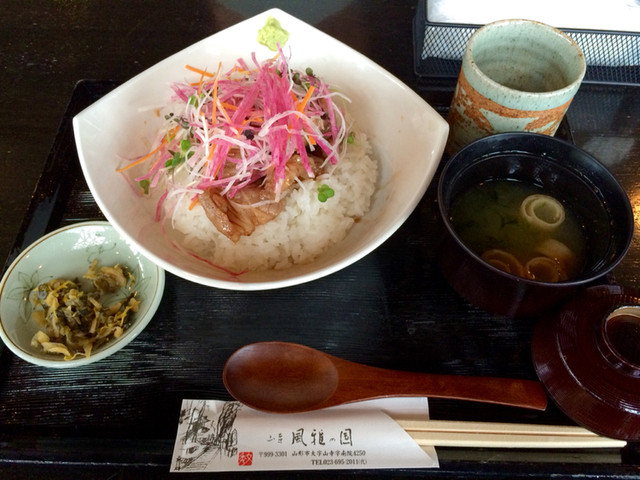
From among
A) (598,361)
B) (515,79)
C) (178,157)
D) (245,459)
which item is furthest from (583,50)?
(245,459)

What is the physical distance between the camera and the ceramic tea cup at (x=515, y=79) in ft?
5.10

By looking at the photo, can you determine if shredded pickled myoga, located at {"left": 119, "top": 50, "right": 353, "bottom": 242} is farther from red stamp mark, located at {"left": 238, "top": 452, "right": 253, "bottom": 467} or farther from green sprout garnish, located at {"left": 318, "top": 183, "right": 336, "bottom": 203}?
red stamp mark, located at {"left": 238, "top": 452, "right": 253, "bottom": 467}

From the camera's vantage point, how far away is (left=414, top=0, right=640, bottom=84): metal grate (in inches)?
Answer: 83.0

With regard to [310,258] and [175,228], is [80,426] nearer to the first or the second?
[175,228]

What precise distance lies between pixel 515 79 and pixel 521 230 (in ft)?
2.22

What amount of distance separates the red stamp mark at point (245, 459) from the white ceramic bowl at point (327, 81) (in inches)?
18.5

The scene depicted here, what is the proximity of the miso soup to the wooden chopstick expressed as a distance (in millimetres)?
→ 472

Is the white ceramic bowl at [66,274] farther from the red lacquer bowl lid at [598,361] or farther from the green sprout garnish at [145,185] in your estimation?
the red lacquer bowl lid at [598,361]

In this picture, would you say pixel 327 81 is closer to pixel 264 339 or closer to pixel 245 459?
pixel 264 339

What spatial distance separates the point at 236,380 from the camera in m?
1.38

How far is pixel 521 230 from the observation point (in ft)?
5.17

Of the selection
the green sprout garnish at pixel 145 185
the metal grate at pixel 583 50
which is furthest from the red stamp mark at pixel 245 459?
the metal grate at pixel 583 50

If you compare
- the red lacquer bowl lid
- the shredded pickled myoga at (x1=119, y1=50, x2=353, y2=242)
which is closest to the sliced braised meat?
the shredded pickled myoga at (x1=119, y1=50, x2=353, y2=242)

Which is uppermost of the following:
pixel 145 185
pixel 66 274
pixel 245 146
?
pixel 245 146
